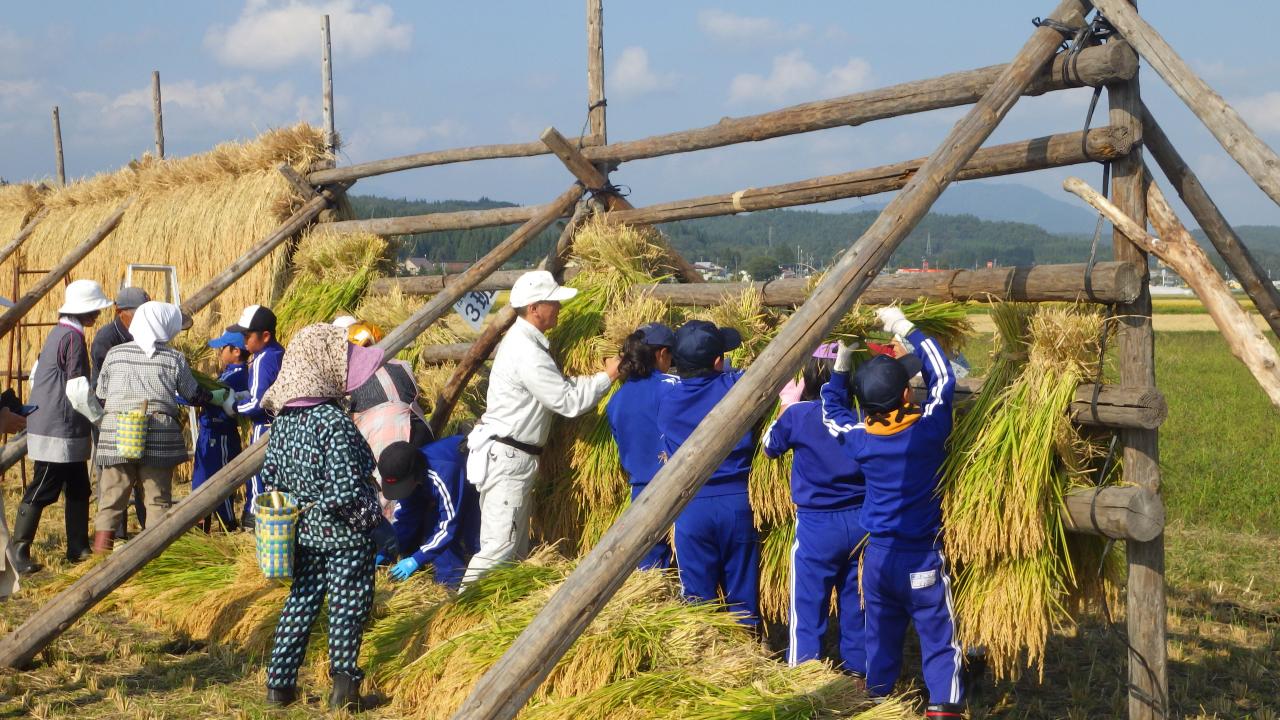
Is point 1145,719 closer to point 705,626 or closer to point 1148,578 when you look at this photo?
point 1148,578

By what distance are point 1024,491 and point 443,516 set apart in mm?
3222

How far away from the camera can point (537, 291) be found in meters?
5.93

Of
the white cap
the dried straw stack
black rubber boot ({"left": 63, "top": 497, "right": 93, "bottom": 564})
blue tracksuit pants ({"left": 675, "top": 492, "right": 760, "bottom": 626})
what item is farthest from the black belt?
the dried straw stack

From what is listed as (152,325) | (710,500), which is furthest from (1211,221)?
(152,325)

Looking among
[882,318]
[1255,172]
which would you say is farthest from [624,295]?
[1255,172]

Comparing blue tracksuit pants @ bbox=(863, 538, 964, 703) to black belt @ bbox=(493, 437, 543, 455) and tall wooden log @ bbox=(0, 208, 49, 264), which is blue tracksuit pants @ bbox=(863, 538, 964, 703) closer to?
black belt @ bbox=(493, 437, 543, 455)

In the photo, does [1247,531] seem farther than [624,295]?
Yes

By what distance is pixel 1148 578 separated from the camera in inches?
181

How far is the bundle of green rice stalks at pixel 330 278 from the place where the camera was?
29.2ft

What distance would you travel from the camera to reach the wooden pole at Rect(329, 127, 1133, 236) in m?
4.74

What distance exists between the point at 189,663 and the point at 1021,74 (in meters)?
5.02

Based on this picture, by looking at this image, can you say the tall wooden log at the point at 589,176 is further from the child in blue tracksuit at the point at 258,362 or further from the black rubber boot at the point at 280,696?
the black rubber boot at the point at 280,696

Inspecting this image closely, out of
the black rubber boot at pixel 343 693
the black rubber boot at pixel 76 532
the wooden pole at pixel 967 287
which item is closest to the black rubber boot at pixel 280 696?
the black rubber boot at pixel 343 693

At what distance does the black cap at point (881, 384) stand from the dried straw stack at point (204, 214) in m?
6.55
